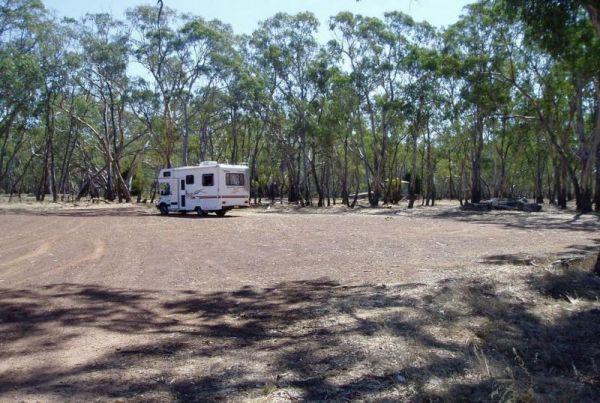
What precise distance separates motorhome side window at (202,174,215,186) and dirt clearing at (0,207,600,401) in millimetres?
15129

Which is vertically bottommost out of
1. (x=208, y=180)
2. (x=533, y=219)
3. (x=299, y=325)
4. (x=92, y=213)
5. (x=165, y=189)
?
(x=299, y=325)

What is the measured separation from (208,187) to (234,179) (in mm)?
1403

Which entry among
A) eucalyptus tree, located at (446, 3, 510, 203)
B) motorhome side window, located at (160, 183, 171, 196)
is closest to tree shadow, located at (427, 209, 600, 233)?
eucalyptus tree, located at (446, 3, 510, 203)

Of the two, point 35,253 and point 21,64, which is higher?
point 21,64

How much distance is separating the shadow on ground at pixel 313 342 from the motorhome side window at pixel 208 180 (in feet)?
63.4

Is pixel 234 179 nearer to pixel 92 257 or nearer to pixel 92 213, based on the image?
pixel 92 213

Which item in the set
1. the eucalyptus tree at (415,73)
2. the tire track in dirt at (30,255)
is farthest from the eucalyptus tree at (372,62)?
the tire track in dirt at (30,255)

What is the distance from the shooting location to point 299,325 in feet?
22.1

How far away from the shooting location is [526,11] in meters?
9.62

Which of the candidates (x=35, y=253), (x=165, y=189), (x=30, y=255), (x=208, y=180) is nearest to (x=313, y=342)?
(x=30, y=255)

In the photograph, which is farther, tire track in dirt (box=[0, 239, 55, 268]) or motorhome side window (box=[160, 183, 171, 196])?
motorhome side window (box=[160, 183, 171, 196])

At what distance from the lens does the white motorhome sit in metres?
28.0

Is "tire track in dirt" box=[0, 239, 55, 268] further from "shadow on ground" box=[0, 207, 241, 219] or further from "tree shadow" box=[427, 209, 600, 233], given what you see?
"tree shadow" box=[427, 209, 600, 233]

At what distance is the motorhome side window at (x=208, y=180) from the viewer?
92.0ft
